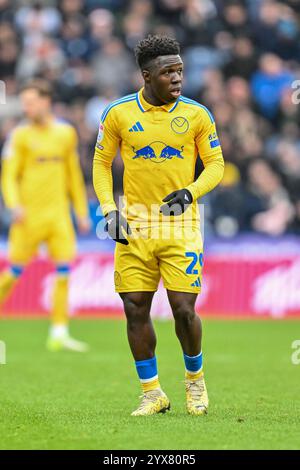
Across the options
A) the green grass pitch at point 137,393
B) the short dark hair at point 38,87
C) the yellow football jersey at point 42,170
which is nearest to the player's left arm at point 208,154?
the green grass pitch at point 137,393

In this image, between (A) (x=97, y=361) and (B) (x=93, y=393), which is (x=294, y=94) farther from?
(B) (x=93, y=393)

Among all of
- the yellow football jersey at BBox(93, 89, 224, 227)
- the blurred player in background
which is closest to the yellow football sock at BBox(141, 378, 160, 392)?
the yellow football jersey at BBox(93, 89, 224, 227)

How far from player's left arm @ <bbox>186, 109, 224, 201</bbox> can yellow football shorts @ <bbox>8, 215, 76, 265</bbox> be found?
5.76 meters

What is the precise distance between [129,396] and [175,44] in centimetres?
302

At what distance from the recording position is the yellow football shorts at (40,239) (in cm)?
1330

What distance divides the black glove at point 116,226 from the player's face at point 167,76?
0.90 m

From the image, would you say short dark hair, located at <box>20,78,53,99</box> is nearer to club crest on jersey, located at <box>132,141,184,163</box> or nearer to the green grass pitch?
the green grass pitch

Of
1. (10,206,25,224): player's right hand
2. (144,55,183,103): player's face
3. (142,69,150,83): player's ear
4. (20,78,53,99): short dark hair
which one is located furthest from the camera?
(10,206,25,224): player's right hand

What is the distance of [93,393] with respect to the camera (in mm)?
9109

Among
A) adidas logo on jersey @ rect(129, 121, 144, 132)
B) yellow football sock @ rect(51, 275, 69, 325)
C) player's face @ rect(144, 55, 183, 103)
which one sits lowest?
yellow football sock @ rect(51, 275, 69, 325)

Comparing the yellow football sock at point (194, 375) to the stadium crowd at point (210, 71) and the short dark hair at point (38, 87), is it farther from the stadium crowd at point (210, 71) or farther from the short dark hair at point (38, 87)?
the stadium crowd at point (210, 71)

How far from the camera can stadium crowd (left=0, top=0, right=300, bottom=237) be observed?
17.1m

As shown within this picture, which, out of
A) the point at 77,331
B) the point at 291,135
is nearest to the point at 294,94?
the point at 291,135

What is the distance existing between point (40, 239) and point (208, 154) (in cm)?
594
